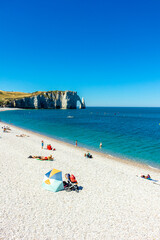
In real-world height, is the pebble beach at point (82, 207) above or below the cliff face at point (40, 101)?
below

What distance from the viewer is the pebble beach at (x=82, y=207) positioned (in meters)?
7.86

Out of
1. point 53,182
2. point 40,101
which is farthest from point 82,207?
point 40,101

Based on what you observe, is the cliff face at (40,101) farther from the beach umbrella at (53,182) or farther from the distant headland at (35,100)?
the beach umbrella at (53,182)

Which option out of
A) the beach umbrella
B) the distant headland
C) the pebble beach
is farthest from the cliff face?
the beach umbrella

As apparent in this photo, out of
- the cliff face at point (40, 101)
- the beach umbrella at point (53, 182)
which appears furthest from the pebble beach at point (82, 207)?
the cliff face at point (40, 101)

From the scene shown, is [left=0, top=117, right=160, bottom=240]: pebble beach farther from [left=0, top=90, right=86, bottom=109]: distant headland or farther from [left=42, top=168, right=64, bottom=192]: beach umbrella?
[left=0, top=90, right=86, bottom=109]: distant headland

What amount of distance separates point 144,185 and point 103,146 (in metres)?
16.0

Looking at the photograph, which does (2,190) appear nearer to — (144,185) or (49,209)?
(49,209)

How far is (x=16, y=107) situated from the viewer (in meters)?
174

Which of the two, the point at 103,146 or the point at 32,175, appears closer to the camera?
the point at 32,175

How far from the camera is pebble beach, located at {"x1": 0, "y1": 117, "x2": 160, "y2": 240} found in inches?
309

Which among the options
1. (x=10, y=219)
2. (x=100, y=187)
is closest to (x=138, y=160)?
(x=100, y=187)

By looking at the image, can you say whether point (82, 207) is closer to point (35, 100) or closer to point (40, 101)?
point (35, 100)

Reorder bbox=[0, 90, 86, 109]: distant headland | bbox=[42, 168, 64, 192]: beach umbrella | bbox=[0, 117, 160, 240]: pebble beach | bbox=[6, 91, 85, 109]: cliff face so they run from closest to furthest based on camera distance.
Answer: bbox=[0, 117, 160, 240]: pebble beach → bbox=[42, 168, 64, 192]: beach umbrella → bbox=[0, 90, 86, 109]: distant headland → bbox=[6, 91, 85, 109]: cliff face
